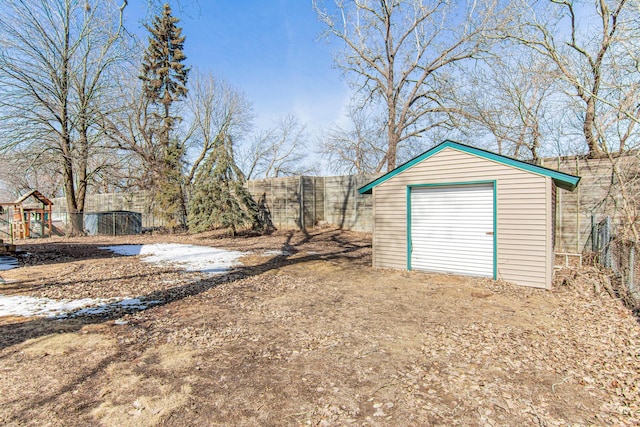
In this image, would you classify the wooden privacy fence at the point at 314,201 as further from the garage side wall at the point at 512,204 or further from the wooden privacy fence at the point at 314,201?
the garage side wall at the point at 512,204

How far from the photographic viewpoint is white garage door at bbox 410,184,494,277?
705cm

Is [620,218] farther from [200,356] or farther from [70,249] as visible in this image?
[70,249]

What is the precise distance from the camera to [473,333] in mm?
4133

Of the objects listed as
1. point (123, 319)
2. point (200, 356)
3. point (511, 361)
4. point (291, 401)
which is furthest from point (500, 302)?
point (123, 319)

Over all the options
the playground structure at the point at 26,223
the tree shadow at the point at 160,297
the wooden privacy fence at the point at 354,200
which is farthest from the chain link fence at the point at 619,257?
the playground structure at the point at 26,223

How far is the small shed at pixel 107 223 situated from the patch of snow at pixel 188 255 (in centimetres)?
572

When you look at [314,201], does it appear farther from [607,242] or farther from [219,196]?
[607,242]

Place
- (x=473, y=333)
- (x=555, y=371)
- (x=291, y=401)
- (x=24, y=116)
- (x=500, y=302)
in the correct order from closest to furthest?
(x=291, y=401) < (x=555, y=371) < (x=473, y=333) < (x=500, y=302) < (x=24, y=116)

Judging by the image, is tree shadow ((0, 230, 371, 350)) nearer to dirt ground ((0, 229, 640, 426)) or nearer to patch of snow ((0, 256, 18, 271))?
dirt ground ((0, 229, 640, 426))

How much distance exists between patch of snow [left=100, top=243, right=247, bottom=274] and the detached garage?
3949 millimetres

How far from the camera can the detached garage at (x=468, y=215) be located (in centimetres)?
643

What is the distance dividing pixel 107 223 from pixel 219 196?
678cm

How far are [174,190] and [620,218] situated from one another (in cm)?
1548

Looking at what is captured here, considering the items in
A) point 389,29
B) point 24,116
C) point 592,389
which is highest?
point 389,29
